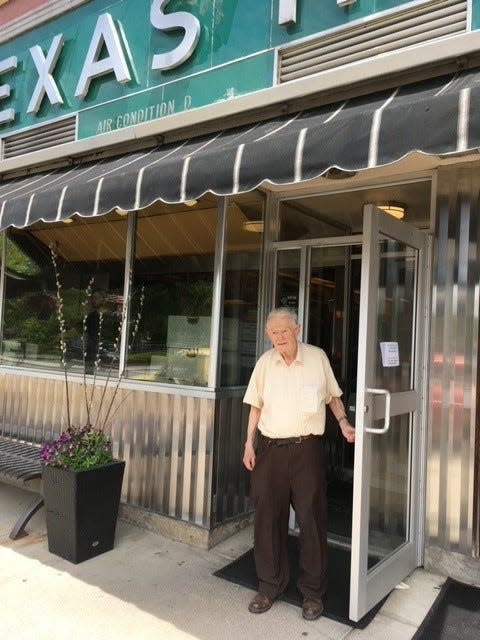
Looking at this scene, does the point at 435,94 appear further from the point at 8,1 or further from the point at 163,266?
the point at 8,1

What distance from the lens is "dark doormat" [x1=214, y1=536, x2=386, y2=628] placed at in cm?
297

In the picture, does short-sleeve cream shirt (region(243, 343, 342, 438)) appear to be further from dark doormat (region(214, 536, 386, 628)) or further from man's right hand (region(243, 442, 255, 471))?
dark doormat (region(214, 536, 386, 628))

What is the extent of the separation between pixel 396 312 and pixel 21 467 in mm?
2992

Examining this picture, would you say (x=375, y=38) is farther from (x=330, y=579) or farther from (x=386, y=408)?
(x=330, y=579)

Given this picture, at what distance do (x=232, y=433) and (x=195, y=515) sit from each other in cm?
64

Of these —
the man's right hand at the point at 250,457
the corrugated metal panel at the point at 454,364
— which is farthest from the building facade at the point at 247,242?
the man's right hand at the point at 250,457

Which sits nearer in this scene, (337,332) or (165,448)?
(165,448)

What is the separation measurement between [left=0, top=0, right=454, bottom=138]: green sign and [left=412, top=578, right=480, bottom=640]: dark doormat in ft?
11.9

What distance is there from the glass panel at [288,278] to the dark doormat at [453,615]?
86.3 inches

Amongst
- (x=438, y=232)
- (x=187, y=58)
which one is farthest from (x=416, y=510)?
(x=187, y=58)

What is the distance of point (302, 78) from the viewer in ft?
12.1

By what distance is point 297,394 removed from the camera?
9.91 feet

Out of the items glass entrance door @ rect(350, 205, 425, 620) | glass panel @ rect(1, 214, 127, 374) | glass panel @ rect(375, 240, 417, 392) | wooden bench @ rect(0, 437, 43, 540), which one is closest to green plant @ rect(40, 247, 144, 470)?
glass panel @ rect(1, 214, 127, 374)

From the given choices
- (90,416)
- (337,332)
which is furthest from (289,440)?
(90,416)
